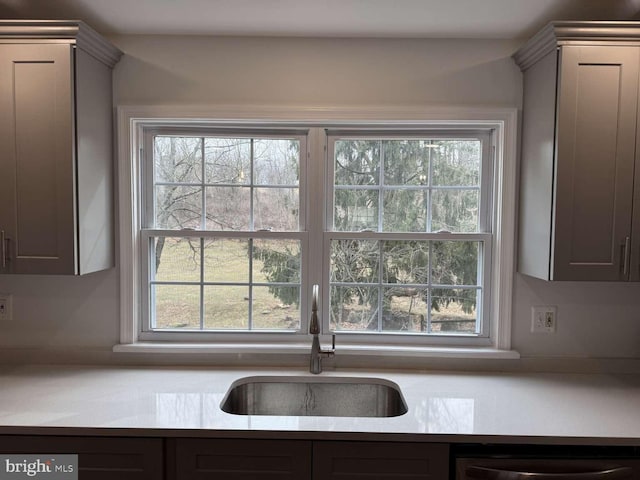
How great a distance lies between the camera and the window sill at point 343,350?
→ 2.00 m

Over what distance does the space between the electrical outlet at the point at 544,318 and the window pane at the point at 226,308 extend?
137cm

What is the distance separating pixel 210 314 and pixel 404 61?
1516 mm

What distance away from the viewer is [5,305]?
79.9 inches

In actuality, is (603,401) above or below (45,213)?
below

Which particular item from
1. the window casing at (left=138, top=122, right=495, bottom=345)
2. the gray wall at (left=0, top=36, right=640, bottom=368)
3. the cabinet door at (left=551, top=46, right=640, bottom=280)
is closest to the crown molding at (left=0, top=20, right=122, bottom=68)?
the gray wall at (left=0, top=36, right=640, bottom=368)

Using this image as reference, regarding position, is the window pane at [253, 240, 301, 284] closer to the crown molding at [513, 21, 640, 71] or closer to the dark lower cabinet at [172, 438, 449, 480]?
the dark lower cabinet at [172, 438, 449, 480]

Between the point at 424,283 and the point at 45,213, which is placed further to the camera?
the point at 424,283

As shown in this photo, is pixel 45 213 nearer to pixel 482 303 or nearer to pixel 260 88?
pixel 260 88

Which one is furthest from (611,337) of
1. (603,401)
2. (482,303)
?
(482,303)

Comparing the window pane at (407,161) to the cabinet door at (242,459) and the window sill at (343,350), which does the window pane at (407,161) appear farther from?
the cabinet door at (242,459)

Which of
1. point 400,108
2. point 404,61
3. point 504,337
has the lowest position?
point 504,337

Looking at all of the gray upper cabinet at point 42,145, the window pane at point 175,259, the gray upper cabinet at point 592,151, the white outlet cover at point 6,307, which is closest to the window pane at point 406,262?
the gray upper cabinet at point 592,151

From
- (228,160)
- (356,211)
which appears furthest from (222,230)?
(356,211)

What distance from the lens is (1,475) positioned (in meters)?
1.46
